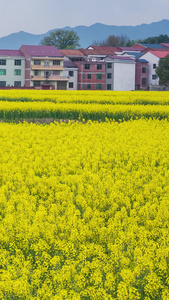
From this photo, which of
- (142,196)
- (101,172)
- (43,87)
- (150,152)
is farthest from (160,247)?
(43,87)

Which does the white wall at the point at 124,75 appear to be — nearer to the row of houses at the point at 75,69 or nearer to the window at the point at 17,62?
the row of houses at the point at 75,69

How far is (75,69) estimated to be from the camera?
90062 mm

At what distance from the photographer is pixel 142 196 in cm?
1002

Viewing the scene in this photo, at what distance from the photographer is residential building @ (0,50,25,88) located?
8612cm

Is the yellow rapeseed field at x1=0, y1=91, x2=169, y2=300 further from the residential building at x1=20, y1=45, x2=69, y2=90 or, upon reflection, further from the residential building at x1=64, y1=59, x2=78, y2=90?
the residential building at x1=64, y1=59, x2=78, y2=90

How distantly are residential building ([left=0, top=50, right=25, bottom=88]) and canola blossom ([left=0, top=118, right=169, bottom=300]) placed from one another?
73004 millimetres

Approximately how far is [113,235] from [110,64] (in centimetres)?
8462

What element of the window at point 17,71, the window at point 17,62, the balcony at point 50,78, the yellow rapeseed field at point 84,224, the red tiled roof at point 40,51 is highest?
the red tiled roof at point 40,51

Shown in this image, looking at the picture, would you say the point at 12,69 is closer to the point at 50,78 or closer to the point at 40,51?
the point at 40,51

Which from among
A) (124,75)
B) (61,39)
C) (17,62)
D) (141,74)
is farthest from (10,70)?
(61,39)

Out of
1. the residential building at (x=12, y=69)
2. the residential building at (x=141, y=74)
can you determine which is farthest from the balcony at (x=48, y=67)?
the residential building at (x=141, y=74)

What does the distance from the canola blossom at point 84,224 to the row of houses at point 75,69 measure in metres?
68.1

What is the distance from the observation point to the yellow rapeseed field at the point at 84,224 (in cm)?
632

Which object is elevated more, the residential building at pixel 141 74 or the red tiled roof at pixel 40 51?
the red tiled roof at pixel 40 51
